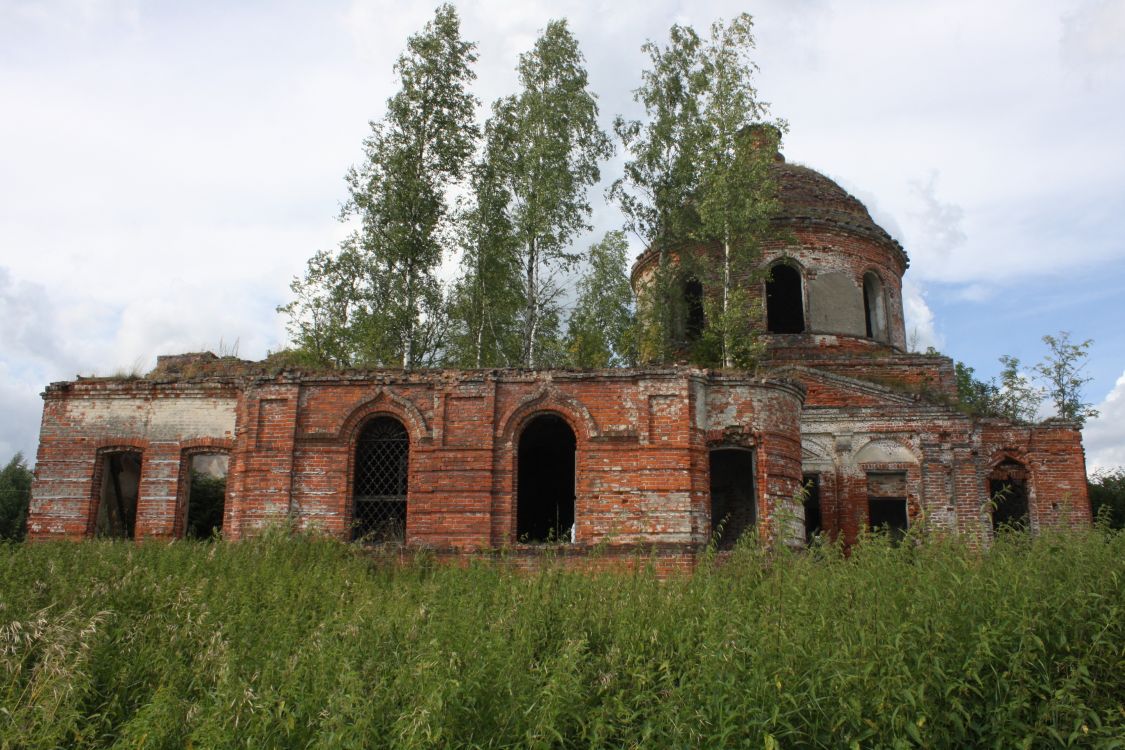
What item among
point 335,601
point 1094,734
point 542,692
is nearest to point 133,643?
point 335,601

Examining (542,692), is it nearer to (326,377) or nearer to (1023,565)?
(1023,565)

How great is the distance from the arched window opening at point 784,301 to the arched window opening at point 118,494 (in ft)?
49.7

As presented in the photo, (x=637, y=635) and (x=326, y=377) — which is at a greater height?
(x=326, y=377)

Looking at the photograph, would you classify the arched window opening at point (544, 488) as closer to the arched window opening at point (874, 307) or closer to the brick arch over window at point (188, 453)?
the brick arch over window at point (188, 453)

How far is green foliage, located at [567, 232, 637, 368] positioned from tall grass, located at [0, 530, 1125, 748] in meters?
12.2

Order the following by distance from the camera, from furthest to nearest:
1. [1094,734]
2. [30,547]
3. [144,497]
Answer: [144,497] < [30,547] < [1094,734]

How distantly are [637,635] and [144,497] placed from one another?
36.4ft

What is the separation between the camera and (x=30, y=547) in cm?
1244

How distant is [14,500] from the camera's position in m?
25.3

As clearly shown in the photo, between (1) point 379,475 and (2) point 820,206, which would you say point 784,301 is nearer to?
(2) point 820,206

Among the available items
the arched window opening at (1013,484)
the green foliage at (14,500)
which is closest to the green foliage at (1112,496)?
the arched window opening at (1013,484)

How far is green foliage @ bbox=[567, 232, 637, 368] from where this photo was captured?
2058cm

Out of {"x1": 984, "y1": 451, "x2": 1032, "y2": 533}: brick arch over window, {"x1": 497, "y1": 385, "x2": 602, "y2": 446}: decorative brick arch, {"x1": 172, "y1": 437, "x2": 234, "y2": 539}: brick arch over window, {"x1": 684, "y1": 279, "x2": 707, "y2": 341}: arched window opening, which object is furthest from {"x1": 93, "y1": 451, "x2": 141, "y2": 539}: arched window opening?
{"x1": 984, "y1": 451, "x2": 1032, "y2": 533}: brick arch over window

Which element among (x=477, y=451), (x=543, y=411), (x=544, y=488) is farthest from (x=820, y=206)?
(x=477, y=451)
